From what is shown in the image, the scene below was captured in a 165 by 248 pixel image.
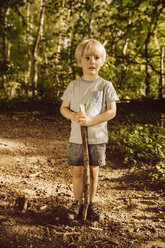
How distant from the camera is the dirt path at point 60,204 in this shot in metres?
2.38

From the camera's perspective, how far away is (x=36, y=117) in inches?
329

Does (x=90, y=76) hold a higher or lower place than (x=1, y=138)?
higher

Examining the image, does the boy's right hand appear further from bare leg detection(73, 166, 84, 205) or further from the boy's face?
Result: bare leg detection(73, 166, 84, 205)

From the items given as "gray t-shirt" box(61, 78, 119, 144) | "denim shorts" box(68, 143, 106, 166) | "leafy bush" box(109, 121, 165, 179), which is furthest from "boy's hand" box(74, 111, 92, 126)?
"leafy bush" box(109, 121, 165, 179)

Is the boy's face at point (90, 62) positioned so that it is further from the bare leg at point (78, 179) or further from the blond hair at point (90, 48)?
the bare leg at point (78, 179)

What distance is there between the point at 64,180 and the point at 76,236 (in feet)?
4.93

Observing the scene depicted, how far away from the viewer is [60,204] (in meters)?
3.09

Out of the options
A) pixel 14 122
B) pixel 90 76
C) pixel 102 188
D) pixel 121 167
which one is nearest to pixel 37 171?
pixel 102 188

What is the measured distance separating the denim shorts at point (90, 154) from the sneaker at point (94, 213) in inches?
22.1

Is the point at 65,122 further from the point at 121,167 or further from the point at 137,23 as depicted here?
the point at 137,23

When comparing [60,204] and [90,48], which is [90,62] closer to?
[90,48]

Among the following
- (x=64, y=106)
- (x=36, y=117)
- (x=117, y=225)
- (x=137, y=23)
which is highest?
(x=137, y=23)

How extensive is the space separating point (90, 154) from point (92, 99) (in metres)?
0.56

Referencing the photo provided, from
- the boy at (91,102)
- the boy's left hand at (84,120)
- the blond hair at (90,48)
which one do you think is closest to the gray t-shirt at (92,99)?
the boy at (91,102)
